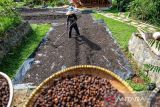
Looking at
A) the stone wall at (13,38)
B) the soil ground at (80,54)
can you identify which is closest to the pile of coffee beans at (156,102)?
the soil ground at (80,54)

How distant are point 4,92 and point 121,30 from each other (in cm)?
923

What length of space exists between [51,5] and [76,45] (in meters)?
10.1

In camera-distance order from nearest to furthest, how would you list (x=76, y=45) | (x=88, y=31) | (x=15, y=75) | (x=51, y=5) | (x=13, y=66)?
(x=15, y=75) → (x=13, y=66) → (x=76, y=45) → (x=88, y=31) → (x=51, y=5)

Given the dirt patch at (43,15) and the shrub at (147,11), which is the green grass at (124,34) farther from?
the dirt patch at (43,15)

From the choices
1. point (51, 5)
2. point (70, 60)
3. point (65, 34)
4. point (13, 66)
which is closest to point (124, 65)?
point (70, 60)

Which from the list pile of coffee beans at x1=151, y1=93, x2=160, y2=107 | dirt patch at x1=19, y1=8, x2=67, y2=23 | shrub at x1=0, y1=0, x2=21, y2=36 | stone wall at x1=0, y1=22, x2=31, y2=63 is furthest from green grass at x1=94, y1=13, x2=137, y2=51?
pile of coffee beans at x1=151, y1=93, x2=160, y2=107

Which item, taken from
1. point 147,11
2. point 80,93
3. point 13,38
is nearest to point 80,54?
point 13,38

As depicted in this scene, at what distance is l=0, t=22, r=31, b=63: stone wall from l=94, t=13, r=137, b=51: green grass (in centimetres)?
A: 362

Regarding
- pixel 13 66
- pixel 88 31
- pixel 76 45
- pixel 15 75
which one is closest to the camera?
pixel 15 75

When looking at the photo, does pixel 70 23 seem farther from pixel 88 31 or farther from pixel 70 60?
pixel 70 60

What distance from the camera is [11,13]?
43.7 ft

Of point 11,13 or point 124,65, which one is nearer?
point 124,65

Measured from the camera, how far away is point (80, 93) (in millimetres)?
4527

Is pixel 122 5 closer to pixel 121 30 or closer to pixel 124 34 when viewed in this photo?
pixel 121 30
